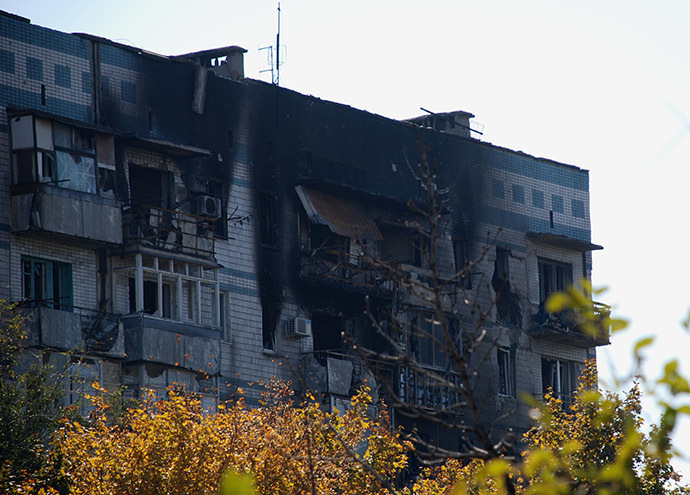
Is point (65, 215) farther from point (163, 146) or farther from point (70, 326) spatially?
point (163, 146)

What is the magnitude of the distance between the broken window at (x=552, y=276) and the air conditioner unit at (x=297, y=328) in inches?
439

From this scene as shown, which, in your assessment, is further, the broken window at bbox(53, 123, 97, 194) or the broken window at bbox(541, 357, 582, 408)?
the broken window at bbox(541, 357, 582, 408)

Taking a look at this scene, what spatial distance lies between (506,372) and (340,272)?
7.94m

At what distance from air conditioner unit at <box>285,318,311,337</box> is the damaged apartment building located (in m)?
0.05

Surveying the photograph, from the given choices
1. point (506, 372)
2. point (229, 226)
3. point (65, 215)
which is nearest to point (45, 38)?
point (65, 215)

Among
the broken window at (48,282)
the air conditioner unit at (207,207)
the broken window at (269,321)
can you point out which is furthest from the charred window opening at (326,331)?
the broken window at (48,282)

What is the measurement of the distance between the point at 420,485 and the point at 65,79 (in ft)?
41.5

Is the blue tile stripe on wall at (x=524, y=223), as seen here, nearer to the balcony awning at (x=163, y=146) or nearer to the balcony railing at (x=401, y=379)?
the balcony railing at (x=401, y=379)

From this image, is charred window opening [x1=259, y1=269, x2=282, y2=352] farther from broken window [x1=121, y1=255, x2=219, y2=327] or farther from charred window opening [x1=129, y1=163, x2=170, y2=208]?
charred window opening [x1=129, y1=163, x2=170, y2=208]

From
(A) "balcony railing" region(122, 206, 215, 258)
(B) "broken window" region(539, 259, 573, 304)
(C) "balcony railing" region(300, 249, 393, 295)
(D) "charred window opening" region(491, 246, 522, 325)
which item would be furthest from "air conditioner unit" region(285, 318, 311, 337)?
(B) "broken window" region(539, 259, 573, 304)

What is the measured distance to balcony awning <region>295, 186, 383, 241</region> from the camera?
42188 mm

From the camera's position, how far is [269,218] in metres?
41.8

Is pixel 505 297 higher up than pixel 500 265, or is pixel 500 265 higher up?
pixel 500 265

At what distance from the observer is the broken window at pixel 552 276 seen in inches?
1980
